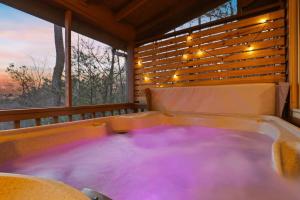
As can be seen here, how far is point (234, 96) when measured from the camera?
8.47 feet

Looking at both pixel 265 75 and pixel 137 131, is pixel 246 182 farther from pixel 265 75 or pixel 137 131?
pixel 265 75

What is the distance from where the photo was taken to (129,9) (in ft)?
10.2

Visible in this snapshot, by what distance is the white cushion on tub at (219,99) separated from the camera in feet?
7.91

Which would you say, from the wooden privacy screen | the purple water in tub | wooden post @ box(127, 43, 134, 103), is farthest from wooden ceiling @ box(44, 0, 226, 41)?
the purple water in tub

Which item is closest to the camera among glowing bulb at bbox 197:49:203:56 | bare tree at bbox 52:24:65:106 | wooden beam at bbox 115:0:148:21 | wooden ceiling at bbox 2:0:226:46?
wooden ceiling at bbox 2:0:226:46

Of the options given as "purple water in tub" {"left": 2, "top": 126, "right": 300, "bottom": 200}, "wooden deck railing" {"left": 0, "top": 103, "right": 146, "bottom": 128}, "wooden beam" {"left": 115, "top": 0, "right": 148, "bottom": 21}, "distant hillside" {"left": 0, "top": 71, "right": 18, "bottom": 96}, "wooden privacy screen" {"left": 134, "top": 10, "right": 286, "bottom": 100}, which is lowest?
"purple water in tub" {"left": 2, "top": 126, "right": 300, "bottom": 200}

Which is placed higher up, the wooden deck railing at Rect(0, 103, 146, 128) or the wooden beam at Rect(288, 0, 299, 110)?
the wooden beam at Rect(288, 0, 299, 110)

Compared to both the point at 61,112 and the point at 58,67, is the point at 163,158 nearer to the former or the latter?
the point at 61,112

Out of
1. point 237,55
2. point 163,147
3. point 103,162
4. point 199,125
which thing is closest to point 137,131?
point 163,147

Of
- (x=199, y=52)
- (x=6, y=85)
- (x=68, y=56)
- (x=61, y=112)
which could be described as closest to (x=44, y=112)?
(x=61, y=112)

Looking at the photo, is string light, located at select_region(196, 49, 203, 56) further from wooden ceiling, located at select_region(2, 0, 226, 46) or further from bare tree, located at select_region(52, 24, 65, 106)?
bare tree, located at select_region(52, 24, 65, 106)

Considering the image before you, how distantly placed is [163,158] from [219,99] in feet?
5.18

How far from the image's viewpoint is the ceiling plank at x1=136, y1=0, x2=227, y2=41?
10.6ft

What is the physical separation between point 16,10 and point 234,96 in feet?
9.58
